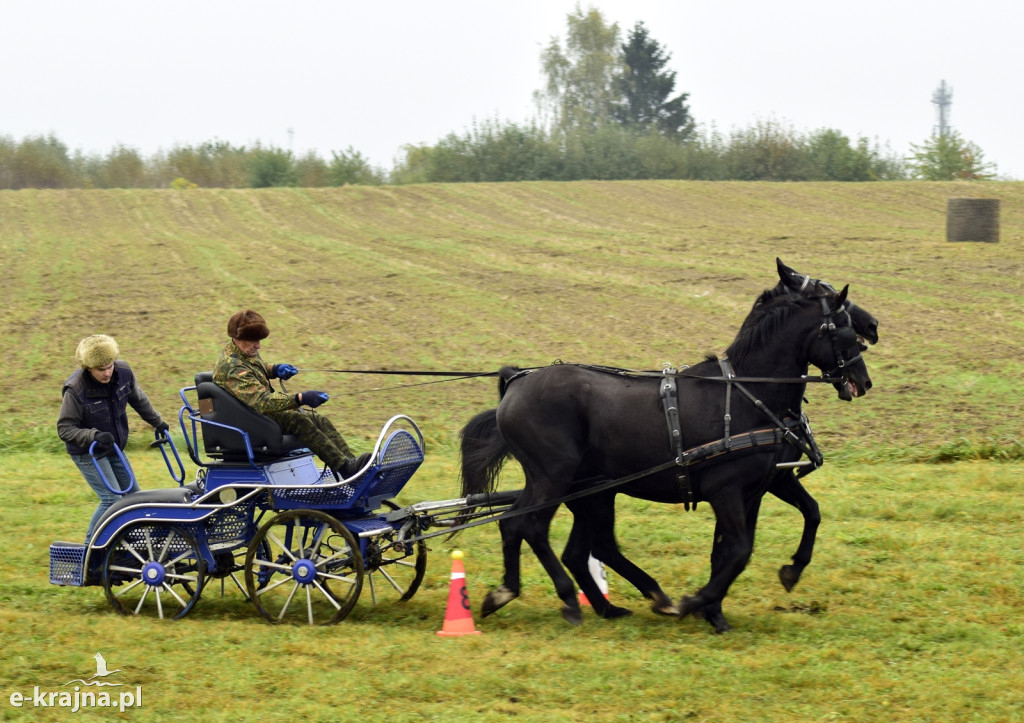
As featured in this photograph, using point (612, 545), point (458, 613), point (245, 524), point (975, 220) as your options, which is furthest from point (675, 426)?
point (975, 220)

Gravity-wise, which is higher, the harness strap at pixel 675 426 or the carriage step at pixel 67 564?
the harness strap at pixel 675 426

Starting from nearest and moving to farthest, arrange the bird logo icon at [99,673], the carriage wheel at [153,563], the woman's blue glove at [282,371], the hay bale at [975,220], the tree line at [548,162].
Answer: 1. the bird logo icon at [99,673]
2. the carriage wheel at [153,563]
3. the woman's blue glove at [282,371]
4. the hay bale at [975,220]
5. the tree line at [548,162]

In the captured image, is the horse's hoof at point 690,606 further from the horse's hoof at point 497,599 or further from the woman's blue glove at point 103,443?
the woman's blue glove at point 103,443

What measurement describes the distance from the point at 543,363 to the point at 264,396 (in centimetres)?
787

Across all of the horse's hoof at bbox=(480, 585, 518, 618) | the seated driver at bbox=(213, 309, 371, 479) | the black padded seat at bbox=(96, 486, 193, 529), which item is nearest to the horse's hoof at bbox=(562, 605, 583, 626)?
the horse's hoof at bbox=(480, 585, 518, 618)

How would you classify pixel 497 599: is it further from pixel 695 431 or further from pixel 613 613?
pixel 695 431

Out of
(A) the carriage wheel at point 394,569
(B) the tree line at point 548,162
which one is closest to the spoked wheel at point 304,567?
(A) the carriage wheel at point 394,569

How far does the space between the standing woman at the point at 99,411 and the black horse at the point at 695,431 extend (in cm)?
245

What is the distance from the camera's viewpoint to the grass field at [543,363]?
17.6 feet

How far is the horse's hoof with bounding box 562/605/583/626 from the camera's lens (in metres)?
6.50

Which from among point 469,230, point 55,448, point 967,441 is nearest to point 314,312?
point 55,448

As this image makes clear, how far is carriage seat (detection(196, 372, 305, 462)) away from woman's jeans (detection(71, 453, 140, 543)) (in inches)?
28.3

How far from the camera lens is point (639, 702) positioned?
5102 mm

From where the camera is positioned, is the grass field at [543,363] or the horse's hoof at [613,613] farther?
the horse's hoof at [613,613]
